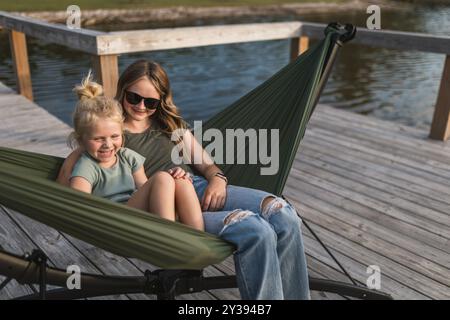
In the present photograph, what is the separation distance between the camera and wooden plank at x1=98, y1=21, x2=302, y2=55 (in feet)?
8.66

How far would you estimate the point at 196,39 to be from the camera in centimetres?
301

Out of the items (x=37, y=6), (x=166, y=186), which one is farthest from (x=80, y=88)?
(x=37, y=6)

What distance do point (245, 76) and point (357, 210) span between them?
8.29 m

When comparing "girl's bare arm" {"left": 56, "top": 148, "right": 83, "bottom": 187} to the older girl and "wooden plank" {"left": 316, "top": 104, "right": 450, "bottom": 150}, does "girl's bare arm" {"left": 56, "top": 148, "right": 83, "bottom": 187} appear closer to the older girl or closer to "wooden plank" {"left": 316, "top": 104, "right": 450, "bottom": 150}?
the older girl

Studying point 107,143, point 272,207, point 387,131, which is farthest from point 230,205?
point 387,131

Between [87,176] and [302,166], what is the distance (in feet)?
5.62

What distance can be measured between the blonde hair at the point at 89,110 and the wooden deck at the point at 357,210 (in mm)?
632

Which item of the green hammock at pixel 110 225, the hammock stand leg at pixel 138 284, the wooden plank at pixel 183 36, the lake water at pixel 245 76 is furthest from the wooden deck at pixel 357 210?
the lake water at pixel 245 76

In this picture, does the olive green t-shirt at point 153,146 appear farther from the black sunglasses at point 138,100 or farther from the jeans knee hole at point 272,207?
the jeans knee hole at point 272,207

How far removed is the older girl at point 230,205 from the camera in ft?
4.15

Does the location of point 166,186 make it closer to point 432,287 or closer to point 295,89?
point 295,89

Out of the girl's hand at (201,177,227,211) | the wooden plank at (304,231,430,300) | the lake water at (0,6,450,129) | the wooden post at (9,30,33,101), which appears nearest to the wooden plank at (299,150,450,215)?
the wooden plank at (304,231,430,300)

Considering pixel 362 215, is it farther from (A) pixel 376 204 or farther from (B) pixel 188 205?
(B) pixel 188 205
